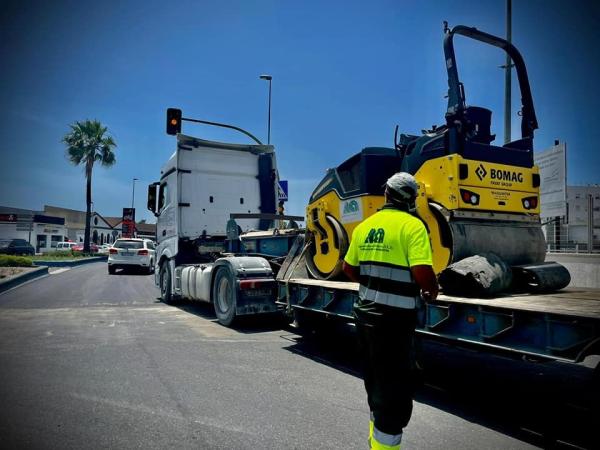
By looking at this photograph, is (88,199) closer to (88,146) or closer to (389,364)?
(88,146)

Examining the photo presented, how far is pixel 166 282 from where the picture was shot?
11344mm

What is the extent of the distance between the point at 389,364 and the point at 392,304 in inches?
14.5

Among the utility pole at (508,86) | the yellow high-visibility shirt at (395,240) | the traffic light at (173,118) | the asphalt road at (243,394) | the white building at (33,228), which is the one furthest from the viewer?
the white building at (33,228)

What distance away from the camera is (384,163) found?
5.93m

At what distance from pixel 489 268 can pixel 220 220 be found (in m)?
7.48

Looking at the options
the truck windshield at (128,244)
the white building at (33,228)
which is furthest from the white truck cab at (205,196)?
the white building at (33,228)

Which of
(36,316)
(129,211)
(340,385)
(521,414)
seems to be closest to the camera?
(521,414)

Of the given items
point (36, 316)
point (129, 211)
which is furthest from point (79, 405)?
point (129, 211)

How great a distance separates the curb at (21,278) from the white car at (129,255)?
9.57ft

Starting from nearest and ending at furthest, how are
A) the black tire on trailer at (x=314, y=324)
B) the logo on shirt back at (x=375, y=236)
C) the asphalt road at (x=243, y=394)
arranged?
the logo on shirt back at (x=375, y=236) < the asphalt road at (x=243, y=394) < the black tire on trailer at (x=314, y=324)

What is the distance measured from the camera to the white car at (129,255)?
20984 millimetres

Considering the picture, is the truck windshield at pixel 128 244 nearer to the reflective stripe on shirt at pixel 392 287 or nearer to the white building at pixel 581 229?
the white building at pixel 581 229

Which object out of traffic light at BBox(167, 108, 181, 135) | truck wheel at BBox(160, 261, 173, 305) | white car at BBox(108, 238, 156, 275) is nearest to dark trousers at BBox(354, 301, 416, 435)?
truck wheel at BBox(160, 261, 173, 305)

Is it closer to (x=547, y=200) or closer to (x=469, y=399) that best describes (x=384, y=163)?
(x=469, y=399)
